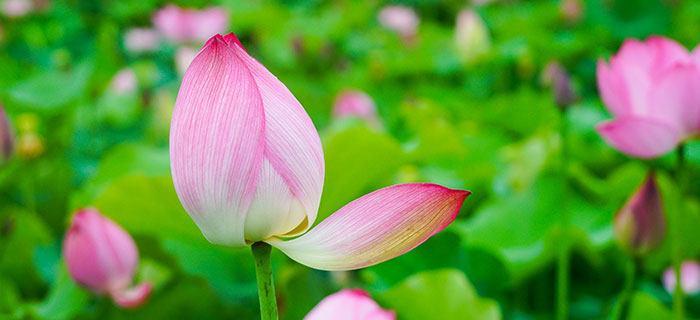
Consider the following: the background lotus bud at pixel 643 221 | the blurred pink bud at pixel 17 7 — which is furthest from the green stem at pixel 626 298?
the blurred pink bud at pixel 17 7

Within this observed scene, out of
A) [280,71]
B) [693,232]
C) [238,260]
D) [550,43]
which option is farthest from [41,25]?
[693,232]

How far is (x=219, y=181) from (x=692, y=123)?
36 cm

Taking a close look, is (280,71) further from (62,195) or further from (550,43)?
(62,195)

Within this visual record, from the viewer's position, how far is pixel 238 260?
0.84 m

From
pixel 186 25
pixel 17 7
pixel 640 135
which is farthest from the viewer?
pixel 17 7

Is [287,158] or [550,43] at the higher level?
[287,158]

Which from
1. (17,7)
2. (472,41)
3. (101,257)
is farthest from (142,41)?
(101,257)

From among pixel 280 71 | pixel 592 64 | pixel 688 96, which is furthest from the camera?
pixel 280 71

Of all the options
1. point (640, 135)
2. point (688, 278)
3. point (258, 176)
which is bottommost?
point (688, 278)

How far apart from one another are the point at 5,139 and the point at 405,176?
0.38 metres

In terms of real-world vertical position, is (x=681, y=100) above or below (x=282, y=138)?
below

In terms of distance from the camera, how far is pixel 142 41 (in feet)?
7.01

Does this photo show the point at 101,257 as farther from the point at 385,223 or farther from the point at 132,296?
the point at 385,223

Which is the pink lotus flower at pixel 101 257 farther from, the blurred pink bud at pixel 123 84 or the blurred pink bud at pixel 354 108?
the blurred pink bud at pixel 123 84
